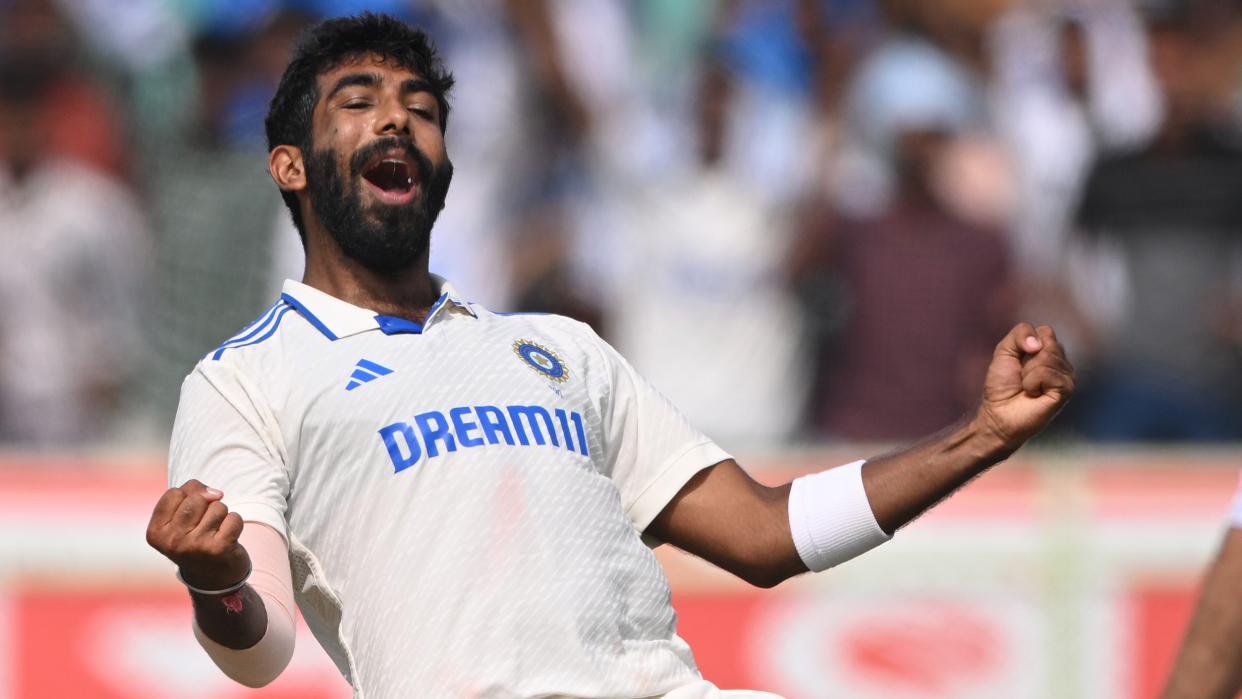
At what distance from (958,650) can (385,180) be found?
3837mm

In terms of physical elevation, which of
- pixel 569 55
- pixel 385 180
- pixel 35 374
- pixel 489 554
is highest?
pixel 569 55

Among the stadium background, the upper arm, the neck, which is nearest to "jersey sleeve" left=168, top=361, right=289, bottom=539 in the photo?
the neck

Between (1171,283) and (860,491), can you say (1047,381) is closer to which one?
(860,491)

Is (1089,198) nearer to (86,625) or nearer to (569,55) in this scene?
(569,55)

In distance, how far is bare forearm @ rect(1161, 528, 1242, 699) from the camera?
435cm

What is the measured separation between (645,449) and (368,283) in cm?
69

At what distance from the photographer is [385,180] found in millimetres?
4188

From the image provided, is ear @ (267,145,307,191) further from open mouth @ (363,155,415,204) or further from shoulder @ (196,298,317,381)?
shoulder @ (196,298,317,381)

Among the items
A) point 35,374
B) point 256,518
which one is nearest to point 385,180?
point 256,518

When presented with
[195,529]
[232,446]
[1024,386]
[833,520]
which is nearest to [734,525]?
[833,520]

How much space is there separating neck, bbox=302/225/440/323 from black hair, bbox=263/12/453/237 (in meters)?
0.11

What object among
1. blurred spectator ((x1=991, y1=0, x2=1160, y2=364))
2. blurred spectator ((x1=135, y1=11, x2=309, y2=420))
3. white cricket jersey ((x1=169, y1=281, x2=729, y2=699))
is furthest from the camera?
blurred spectator ((x1=991, y1=0, x2=1160, y2=364))

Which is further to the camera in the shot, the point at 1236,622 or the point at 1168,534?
the point at 1168,534

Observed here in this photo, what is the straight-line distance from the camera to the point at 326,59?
13.9 feet
